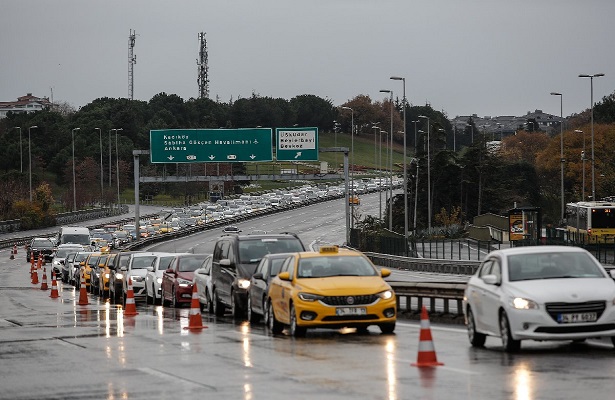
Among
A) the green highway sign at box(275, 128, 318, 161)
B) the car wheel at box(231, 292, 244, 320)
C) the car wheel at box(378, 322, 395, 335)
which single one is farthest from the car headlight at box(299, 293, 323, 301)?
the green highway sign at box(275, 128, 318, 161)

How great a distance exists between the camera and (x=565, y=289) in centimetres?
1684

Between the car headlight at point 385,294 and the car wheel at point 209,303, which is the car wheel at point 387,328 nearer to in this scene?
the car headlight at point 385,294

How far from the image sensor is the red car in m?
35.1

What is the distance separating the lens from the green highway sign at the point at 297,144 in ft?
246

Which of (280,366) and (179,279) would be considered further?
(179,279)

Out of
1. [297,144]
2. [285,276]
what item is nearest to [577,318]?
[285,276]

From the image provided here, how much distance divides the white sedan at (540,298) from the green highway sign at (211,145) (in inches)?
2206

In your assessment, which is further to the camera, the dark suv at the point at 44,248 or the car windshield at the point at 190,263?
the dark suv at the point at 44,248

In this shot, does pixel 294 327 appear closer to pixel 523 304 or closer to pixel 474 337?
pixel 474 337

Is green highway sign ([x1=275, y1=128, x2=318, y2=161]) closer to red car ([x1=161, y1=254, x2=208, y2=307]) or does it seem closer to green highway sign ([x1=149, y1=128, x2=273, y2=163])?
green highway sign ([x1=149, y1=128, x2=273, y2=163])

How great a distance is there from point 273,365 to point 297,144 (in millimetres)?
59095

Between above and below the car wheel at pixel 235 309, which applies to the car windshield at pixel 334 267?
above

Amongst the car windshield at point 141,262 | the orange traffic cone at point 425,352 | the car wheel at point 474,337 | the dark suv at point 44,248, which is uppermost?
the orange traffic cone at point 425,352

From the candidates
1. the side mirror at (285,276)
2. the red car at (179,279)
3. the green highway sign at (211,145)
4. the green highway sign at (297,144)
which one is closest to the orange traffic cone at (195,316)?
the side mirror at (285,276)
